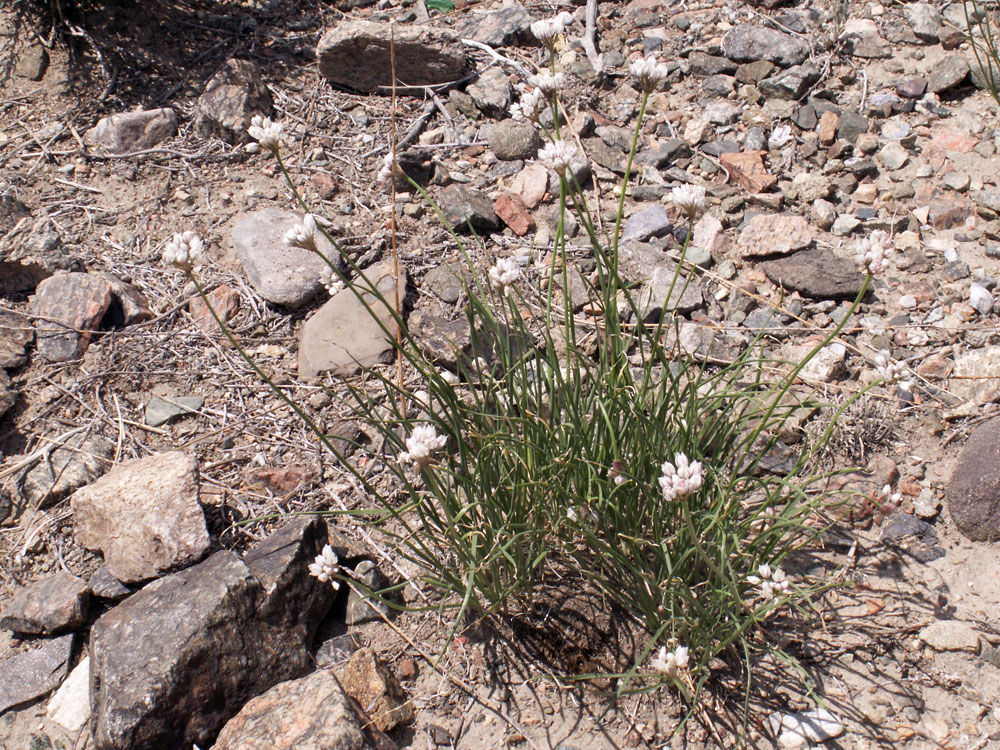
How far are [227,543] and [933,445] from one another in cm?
250

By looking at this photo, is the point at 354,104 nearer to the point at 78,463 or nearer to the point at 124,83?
the point at 124,83

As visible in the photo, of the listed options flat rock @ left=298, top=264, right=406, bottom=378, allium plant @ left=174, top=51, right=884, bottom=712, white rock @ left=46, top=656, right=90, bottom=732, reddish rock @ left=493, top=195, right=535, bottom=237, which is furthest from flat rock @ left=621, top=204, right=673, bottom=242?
white rock @ left=46, top=656, right=90, bottom=732

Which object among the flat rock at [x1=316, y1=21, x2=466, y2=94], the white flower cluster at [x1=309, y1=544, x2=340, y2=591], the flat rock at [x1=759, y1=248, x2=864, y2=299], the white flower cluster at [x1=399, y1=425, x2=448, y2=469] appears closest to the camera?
the white flower cluster at [x1=399, y1=425, x2=448, y2=469]

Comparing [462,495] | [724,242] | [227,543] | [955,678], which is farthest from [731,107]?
[227,543]

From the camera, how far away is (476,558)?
2152mm

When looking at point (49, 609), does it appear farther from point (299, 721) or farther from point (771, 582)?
point (771, 582)

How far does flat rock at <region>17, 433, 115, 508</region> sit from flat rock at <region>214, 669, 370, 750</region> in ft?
4.05

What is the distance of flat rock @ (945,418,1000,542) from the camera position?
8.36 ft

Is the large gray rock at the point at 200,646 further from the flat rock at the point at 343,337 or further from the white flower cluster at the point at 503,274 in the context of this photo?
the white flower cluster at the point at 503,274

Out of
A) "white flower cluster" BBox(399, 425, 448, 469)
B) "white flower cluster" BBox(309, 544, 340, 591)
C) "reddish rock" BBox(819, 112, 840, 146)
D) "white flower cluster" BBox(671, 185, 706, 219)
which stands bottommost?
"white flower cluster" BBox(309, 544, 340, 591)

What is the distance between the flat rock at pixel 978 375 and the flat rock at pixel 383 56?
9.99 ft

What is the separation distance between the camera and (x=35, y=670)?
2.57 metres

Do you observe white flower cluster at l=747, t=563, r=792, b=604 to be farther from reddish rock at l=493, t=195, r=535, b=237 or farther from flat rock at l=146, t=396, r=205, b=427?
flat rock at l=146, t=396, r=205, b=427

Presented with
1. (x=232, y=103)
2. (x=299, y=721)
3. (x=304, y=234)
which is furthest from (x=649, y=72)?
(x=232, y=103)
